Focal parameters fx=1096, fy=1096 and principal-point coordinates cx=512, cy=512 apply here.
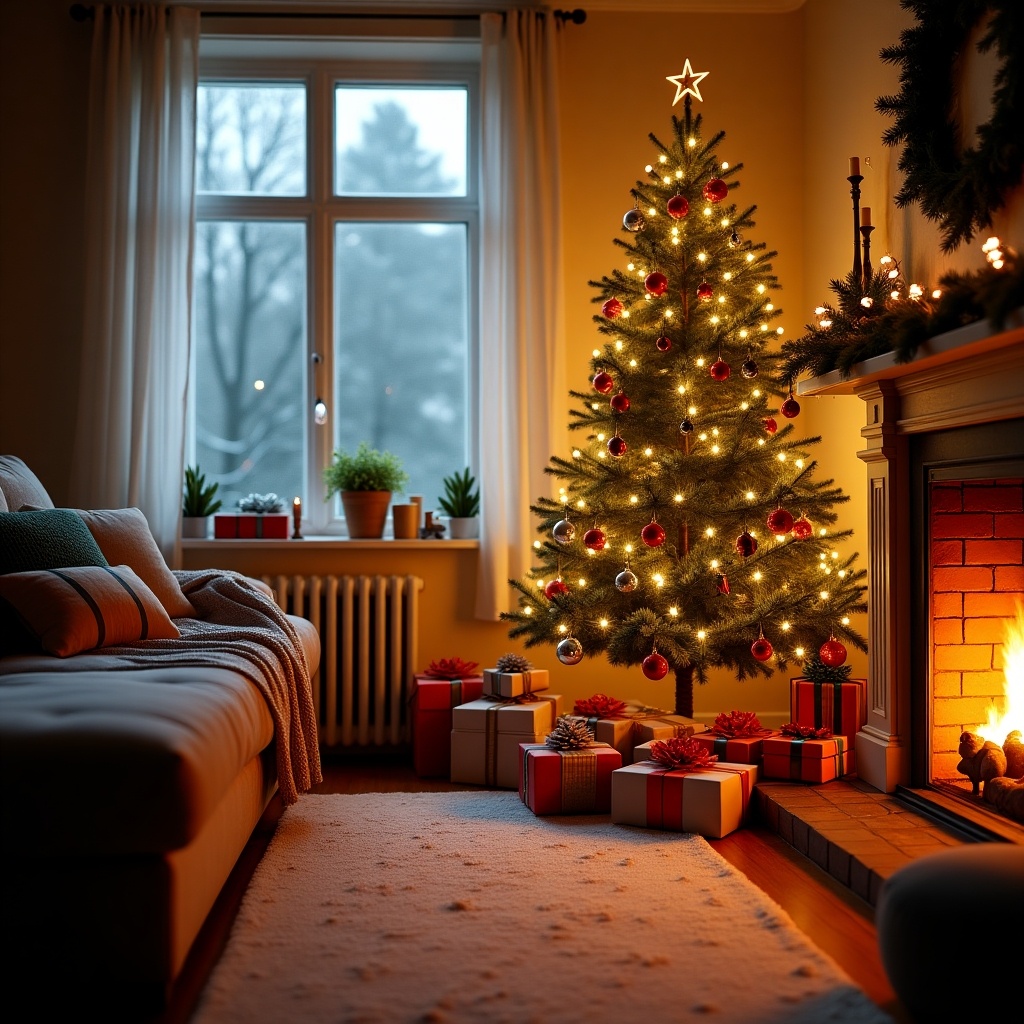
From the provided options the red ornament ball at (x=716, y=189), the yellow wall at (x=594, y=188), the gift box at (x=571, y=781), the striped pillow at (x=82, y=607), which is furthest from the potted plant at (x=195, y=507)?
the red ornament ball at (x=716, y=189)

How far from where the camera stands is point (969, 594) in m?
2.99

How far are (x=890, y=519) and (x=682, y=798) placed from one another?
3.15ft

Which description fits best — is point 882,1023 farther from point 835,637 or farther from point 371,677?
point 371,677

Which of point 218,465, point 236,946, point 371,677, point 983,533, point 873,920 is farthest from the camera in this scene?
point 218,465

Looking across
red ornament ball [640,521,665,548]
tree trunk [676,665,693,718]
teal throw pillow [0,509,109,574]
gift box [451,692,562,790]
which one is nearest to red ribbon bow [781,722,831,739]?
tree trunk [676,665,693,718]

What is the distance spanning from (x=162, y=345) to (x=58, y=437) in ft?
1.84

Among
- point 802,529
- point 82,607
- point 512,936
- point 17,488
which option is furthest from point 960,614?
point 17,488

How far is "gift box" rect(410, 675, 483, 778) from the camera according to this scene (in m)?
3.78

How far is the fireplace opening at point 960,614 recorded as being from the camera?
9.63ft

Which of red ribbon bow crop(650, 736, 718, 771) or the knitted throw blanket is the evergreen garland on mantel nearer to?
red ribbon bow crop(650, 736, 718, 771)

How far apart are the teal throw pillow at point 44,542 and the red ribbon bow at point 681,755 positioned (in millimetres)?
1642

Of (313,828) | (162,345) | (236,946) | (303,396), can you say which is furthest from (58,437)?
(236,946)

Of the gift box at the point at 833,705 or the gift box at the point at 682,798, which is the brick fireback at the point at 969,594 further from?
the gift box at the point at 682,798

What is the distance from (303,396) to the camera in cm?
452
